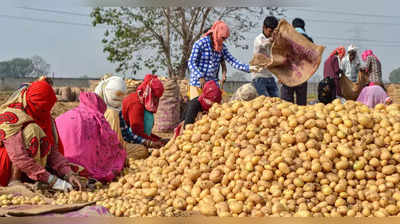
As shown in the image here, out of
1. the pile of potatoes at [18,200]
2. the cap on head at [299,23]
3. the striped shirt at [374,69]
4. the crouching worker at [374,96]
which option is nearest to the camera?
the pile of potatoes at [18,200]

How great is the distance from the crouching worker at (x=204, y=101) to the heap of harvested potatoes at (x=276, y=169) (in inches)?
33.1

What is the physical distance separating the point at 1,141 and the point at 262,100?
6.52 feet

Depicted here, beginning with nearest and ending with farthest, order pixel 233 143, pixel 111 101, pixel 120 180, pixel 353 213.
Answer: pixel 353 213 < pixel 233 143 < pixel 120 180 < pixel 111 101

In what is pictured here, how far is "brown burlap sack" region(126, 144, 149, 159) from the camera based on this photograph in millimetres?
4746

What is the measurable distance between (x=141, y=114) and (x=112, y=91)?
1.31ft

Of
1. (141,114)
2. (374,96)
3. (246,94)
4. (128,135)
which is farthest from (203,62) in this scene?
(374,96)

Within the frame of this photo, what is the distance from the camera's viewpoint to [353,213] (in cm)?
289

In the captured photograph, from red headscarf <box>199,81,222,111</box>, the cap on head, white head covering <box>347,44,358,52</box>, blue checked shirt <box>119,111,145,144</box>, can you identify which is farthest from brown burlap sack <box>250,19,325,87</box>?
white head covering <box>347,44,358,52</box>

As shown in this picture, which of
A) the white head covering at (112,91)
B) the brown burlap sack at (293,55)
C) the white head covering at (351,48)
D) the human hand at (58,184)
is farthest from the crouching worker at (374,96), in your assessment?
the human hand at (58,184)

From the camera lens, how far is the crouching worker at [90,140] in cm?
400

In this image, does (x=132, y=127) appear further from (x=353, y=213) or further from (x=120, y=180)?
(x=353, y=213)

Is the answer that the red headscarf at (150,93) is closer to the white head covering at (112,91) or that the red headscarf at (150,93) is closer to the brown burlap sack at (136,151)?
the white head covering at (112,91)

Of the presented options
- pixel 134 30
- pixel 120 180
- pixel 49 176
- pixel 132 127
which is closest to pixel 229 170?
pixel 120 180

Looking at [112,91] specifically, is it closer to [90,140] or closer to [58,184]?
[90,140]
